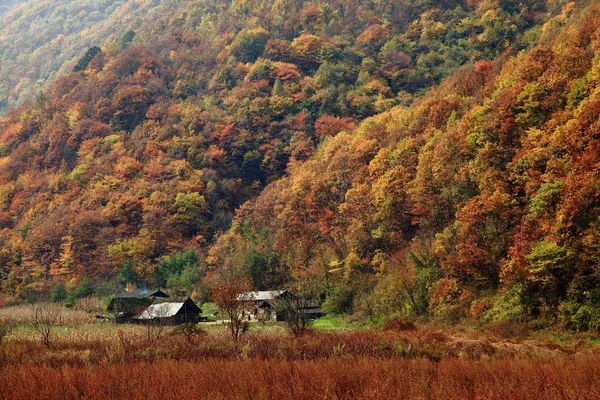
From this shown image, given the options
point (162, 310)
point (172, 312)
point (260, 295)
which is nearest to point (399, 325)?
point (260, 295)

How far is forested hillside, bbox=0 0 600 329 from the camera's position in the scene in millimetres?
35656

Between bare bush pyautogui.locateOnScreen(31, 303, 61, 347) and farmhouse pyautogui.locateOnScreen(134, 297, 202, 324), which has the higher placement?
bare bush pyautogui.locateOnScreen(31, 303, 61, 347)

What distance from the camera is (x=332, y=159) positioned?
71188 millimetres

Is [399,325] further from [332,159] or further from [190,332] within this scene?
[332,159]

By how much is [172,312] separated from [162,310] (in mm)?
1977

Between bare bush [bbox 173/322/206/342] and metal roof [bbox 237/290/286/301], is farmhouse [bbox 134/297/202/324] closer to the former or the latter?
metal roof [bbox 237/290/286/301]

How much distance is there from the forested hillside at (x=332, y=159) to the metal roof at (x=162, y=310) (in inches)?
505

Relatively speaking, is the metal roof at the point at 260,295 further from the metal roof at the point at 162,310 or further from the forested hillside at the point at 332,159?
the metal roof at the point at 162,310

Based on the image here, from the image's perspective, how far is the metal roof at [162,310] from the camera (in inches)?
1937

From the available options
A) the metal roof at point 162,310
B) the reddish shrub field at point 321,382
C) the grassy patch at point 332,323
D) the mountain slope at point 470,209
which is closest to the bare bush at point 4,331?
the metal roof at point 162,310

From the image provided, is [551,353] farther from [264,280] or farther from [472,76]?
[472,76]

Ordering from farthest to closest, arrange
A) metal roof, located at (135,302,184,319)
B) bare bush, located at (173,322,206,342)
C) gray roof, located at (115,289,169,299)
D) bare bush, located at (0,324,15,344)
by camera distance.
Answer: gray roof, located at (115,289,169,299) → metal roof, located at (135,302,184,319) → bare bush, located at (173,322,206,342) → bare bush, located at (0,324,15,344)

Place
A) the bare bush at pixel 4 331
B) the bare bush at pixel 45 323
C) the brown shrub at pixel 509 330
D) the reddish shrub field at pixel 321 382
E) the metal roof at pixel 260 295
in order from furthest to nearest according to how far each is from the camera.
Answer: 1. the metal roof at pixel 260 295
2. the brown shrub at pixel 509 330
3. the bare bush at pixel 45 323
4. the bare bush at pixel 4 331
5. the reddish shrub field at pixel 321 382

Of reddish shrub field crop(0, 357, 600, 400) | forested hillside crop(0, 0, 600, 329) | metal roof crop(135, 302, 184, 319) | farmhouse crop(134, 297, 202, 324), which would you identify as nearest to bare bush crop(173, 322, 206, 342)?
reddish shrub field crop(0, 357, 600, 400)
